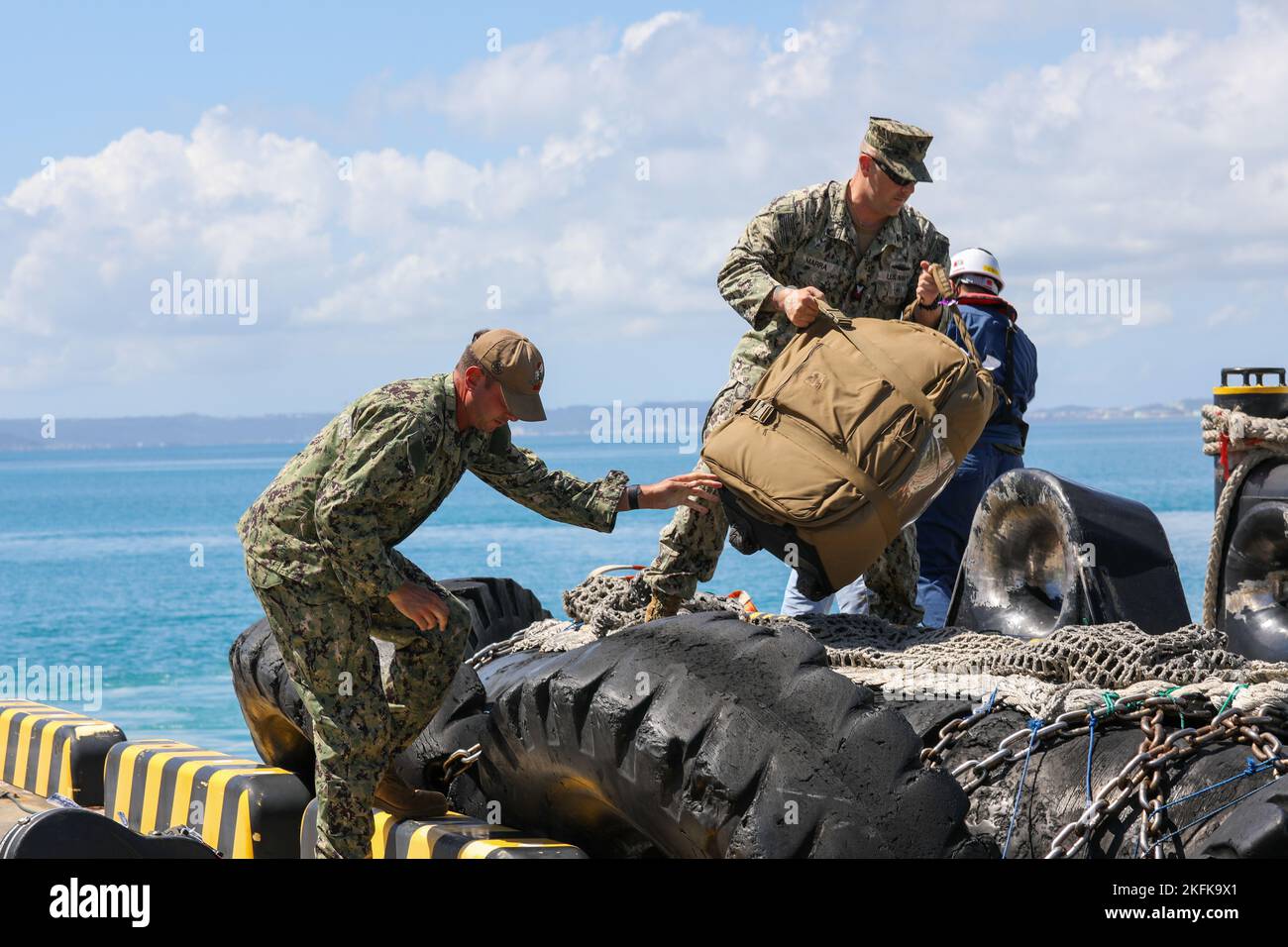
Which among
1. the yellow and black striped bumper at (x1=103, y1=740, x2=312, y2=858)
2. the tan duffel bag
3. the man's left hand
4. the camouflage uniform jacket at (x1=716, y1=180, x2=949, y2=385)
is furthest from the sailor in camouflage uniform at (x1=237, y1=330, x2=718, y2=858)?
the man's left hand

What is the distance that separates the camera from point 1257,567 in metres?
5.52

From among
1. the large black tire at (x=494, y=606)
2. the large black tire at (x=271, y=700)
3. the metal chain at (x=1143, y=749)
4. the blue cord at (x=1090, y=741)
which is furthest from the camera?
the large black tire at (x=494, y=606)

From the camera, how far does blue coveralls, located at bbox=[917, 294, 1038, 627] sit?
7.12 metres

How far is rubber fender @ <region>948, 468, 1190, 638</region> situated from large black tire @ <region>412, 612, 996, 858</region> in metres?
1.69

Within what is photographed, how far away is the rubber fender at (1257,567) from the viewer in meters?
5.44

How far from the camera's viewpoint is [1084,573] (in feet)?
17.1

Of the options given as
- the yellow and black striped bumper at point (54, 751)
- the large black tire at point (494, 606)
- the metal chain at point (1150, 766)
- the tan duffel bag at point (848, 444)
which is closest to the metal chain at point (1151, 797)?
the metal chain at point (1150, 766)

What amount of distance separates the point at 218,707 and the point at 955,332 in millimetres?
10038

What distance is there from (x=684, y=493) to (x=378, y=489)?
972 mm

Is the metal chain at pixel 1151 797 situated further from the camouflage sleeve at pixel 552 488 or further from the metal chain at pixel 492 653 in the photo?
the metal chain at pixel 492 653

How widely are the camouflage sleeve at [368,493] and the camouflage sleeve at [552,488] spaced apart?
40cm

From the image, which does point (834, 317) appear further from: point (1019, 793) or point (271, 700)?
point (271, 700)

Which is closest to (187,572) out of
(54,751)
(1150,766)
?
(54,751)
